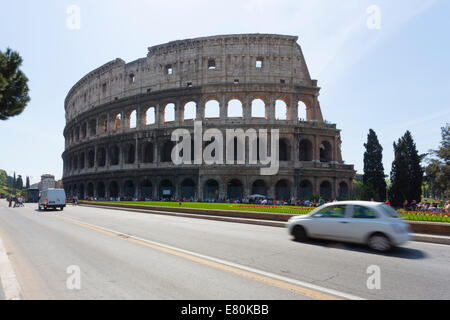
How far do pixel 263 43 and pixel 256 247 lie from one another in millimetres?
35578

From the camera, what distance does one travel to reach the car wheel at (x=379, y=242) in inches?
273

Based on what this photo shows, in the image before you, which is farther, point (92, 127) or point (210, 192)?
point (92, 127)

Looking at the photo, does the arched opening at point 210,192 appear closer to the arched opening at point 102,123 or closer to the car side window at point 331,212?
the arched opening at point 102,123

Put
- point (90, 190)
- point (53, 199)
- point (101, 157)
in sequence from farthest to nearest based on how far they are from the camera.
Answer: point (90, 190)
point (101, 157)
point (53, 199)

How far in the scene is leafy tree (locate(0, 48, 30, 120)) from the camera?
581 inches

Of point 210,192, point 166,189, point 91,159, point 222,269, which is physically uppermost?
point 91,159

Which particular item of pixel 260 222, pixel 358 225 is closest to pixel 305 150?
pixel 260 222

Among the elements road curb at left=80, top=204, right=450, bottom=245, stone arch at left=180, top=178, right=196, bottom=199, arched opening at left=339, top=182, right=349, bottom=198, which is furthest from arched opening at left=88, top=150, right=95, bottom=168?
arched opening at left=339, top=182, right=349, bottom=198

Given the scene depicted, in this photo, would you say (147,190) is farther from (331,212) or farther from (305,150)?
(331,212)

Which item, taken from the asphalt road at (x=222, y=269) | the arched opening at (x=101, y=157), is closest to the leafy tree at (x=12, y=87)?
the asphalt road at (x=222, y=269)

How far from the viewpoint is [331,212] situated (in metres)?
7.98

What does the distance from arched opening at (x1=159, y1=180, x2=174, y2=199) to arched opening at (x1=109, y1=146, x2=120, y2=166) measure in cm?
1096

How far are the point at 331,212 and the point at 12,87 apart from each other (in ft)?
60.4

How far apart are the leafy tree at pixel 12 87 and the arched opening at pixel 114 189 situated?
94.4 feet
